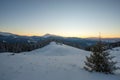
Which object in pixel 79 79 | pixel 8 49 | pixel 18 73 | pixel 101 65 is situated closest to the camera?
pixel 79 79

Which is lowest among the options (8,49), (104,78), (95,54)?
(8,49)

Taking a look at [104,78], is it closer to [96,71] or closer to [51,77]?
[96,71]

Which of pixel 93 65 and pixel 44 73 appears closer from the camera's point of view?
pixel 44 73

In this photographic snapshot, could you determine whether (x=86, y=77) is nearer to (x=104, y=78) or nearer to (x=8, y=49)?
(x=104, y=78)

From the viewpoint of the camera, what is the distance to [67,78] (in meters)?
15.1

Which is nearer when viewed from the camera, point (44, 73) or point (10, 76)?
point (10, 76)

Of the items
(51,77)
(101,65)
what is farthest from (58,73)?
(101,65)

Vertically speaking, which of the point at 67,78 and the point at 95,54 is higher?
the point at 95,54

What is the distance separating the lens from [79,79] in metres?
15.0

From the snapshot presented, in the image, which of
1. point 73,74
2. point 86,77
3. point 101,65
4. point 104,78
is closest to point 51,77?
point 73,74

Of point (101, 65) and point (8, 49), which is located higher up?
point (101, 65)

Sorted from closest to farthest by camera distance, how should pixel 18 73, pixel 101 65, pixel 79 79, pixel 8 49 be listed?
pixel 79 79
pixel 18 73
pixel 101 65
pixel 8 49

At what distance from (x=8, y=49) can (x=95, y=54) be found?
11631cm

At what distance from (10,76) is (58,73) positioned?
5.56 meters
